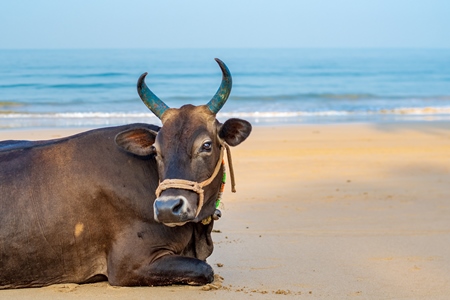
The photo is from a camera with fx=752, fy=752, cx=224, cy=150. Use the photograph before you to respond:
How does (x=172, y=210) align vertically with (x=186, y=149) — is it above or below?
below

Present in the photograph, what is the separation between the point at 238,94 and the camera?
36.1 metres

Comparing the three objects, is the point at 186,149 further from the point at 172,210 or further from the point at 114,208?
the point at 114,208

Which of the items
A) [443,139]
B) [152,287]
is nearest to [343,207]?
[152,287]

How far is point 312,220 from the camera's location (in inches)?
364

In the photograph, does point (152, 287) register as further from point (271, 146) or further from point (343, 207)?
point (271, 146)

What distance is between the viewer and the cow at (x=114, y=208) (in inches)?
244

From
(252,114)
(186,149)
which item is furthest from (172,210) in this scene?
(252,114)

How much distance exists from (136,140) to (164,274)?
1152 millimetres

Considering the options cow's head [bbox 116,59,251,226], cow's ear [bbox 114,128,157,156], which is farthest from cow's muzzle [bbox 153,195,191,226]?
cow's ear [bbox 114,128,157,156]

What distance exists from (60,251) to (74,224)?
0.26 meters

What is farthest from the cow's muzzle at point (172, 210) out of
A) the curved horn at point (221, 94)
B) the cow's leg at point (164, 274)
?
the curved horn at point (221, 94)

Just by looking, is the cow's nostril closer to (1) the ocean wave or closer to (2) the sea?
(2) the sea

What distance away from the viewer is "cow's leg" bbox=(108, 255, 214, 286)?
6.20 meters

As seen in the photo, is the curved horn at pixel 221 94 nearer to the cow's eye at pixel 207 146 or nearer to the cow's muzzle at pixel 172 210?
the cow's eye at pixel 207 146
